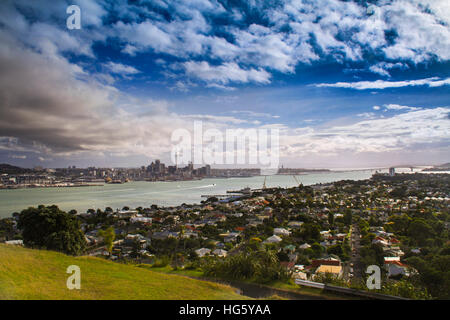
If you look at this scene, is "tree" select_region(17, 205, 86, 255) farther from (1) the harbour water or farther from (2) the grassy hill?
(1) the harbour water

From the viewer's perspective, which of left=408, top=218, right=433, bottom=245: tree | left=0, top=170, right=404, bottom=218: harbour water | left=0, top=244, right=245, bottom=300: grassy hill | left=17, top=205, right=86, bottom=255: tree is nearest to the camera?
left=0, top=244, right=245, bottom=300: grassy hill

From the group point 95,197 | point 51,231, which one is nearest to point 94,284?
point 51,231

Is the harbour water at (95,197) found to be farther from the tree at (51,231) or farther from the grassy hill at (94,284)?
the grassy hill at (94,284)

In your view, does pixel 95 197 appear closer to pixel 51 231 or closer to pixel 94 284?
pixel 51 231

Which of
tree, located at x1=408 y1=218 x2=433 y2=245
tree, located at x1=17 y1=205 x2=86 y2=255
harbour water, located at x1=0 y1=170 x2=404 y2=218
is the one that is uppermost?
tree, located at x1=17 y1=205 x2=86 y2=255

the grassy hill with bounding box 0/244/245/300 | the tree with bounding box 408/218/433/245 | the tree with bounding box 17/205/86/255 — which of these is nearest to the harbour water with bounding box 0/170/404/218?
the tree with bounding box 17/205/86/255

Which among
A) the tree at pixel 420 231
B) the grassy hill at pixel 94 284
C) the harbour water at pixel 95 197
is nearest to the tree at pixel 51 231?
the grassy hill at pixel 94 284
